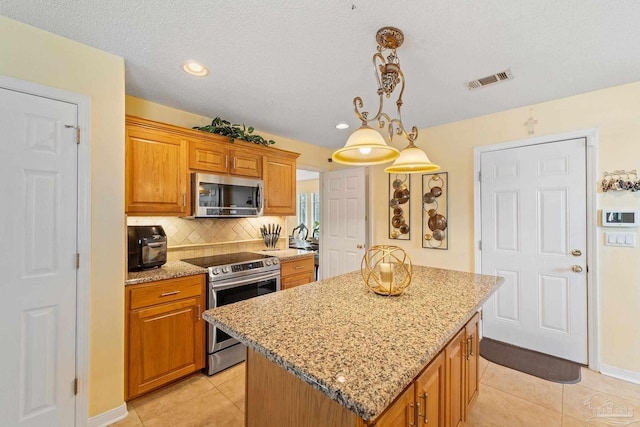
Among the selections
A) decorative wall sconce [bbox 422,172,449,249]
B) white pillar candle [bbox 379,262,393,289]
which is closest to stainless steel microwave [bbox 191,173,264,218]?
white pillar candle [bbox 379,262,393,289]

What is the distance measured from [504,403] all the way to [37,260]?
3185mm

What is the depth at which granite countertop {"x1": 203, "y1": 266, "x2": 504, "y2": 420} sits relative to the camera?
0.74 metres

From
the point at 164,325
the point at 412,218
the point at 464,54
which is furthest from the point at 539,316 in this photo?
the point at 164,325

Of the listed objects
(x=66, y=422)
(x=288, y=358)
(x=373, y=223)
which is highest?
(x=373, y=223)

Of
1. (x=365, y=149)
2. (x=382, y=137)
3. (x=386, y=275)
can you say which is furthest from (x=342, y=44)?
(x=386, y=275)

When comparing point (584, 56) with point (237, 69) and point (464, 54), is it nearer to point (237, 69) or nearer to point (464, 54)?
point (464, 54)

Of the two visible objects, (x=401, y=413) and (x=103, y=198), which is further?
(x=103, y=198)

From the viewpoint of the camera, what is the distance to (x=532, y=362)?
2.46 metres

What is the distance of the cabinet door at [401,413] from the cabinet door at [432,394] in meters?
0.05

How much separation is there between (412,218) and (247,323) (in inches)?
106

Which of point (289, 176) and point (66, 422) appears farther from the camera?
point (289, 176)

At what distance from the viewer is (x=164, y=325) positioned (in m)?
2.08

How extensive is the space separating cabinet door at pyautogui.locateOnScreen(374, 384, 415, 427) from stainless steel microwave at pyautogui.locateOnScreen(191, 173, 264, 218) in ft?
7.12

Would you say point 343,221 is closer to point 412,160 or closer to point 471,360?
point 412,160
